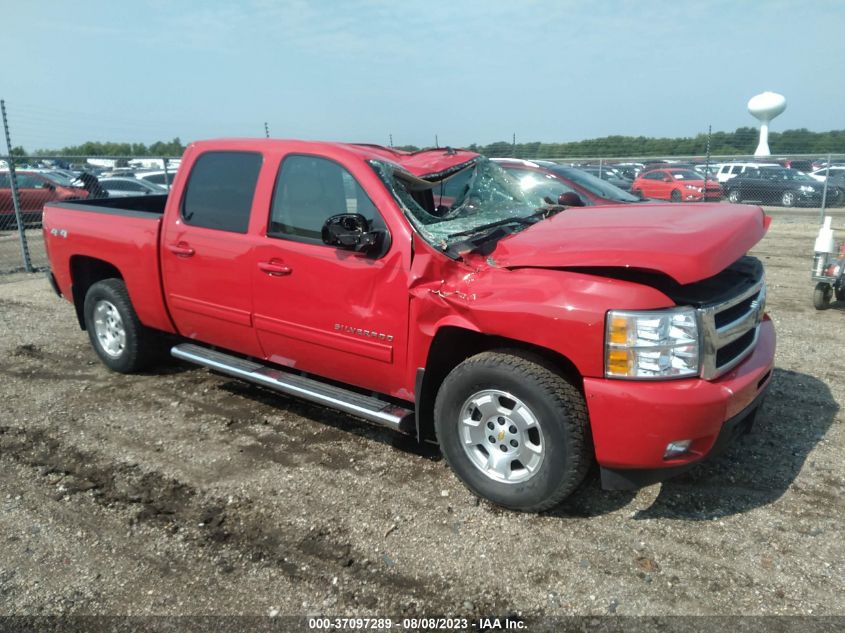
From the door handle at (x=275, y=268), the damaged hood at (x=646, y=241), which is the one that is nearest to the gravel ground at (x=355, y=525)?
the door handle at (x=275, y=268)

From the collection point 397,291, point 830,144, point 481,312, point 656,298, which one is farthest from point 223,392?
point 830,144

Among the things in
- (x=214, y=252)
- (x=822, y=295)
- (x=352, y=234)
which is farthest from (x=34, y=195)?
(x=822, y=295)

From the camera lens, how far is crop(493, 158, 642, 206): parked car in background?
9211 millimetres

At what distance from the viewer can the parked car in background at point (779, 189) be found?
1975 cm

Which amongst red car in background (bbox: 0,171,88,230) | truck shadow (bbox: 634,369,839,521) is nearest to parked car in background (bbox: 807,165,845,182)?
truck shadow (bbox: 634,369,839,521)

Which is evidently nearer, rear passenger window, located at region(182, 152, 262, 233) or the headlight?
the headlight

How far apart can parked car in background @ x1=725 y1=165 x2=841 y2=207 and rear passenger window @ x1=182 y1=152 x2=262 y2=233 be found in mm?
17921

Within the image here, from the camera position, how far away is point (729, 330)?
10.6ft

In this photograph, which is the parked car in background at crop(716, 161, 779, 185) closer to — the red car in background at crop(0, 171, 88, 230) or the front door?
the red car in background at crop(0, 171, 88, 230)

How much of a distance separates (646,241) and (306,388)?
2177 mm

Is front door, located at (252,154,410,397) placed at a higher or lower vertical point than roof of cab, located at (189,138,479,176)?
lower

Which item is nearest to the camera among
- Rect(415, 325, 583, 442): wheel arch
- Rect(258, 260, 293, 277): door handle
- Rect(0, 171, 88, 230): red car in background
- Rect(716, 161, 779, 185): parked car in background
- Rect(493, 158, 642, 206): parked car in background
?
Rect(415, 325, 583, 442): wheel arch

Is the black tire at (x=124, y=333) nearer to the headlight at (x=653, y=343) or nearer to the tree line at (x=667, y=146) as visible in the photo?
the headlight at (x=653, y=343)

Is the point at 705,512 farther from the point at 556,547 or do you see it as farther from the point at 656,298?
the point at 656,298
